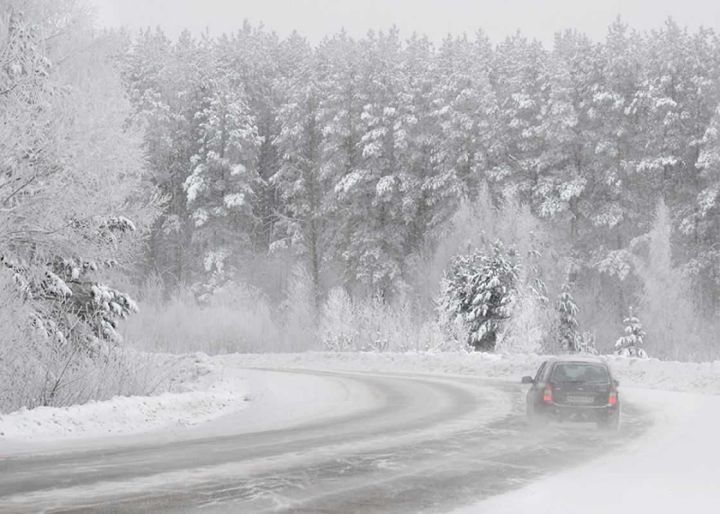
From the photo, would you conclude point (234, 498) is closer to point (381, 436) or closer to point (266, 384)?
point (381, 436)

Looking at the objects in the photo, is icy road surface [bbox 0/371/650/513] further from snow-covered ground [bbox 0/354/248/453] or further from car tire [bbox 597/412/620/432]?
snow-covered ground [bbox 0/354/248/453]

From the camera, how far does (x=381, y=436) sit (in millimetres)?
15289

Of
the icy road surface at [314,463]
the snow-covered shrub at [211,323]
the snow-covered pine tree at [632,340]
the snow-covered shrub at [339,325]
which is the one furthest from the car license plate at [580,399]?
the snow-covered shrub at [339,325]

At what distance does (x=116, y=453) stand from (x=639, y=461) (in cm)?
770

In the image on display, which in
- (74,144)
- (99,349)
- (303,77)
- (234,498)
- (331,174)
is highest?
(303,77)

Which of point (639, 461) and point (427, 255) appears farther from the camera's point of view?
point (427, 255)

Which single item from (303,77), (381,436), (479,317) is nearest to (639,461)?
(381,436)

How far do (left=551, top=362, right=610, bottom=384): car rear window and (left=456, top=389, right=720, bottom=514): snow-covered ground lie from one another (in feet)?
4.57

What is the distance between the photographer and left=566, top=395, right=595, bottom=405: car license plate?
54.5 ft

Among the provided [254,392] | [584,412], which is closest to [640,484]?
[584,412]

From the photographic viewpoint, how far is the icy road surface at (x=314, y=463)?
921cm

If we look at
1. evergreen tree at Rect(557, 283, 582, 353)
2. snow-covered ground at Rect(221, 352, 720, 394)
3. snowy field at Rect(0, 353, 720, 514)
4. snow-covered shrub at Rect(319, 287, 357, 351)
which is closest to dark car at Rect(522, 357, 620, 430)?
snowy field at Rect(0, 353, 720, 514)

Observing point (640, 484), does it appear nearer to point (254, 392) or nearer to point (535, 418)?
point (535, 418)

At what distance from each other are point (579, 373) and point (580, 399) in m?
0.61
